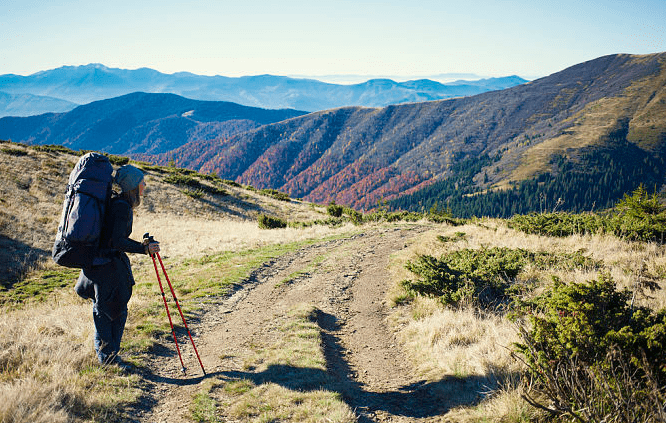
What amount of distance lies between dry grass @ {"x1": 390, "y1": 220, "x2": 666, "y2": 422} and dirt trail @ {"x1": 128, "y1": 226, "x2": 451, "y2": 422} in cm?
45

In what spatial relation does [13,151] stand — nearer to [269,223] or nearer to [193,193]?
[193,193]

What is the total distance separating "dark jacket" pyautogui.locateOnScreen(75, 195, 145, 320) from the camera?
17.0 feet

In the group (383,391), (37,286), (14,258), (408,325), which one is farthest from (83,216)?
(14,258)

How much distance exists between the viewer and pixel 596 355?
13.7 ft

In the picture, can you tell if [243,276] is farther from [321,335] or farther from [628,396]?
[628,396]

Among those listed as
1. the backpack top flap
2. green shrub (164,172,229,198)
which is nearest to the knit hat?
the backpack top flap

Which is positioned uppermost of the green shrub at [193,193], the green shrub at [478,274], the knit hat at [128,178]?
the knit hat at [128,178]

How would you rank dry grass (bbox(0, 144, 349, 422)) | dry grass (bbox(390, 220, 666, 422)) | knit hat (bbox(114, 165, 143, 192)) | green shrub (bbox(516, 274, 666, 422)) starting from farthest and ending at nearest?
knit hat (bbox(114, 165, 143, 192))
dry grass (bbox(390, 220, 666, 422))
dry grass (bbox(0, 144, 349, 422))
green shrub (bbox(516, 274, 666, 422))

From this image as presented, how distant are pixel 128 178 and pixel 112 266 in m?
1.35

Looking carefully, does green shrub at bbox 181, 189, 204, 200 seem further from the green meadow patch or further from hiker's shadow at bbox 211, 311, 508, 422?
hiker's shadow at bbox 211, 311, 508, 422

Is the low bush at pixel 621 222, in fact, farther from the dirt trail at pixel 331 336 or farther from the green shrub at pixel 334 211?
the green shrub at pixel 334 211

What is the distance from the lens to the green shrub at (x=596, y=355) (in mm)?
3609

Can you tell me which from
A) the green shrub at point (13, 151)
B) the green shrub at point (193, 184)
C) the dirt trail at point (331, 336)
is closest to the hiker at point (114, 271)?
the dirt trail at point (331, 336)

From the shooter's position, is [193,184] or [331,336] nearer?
[331,336]
